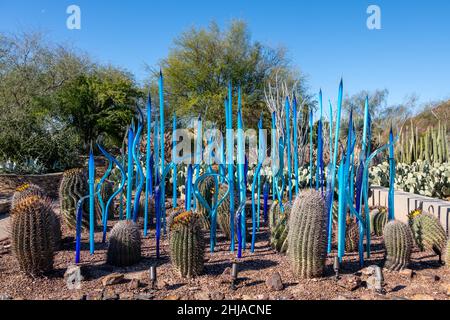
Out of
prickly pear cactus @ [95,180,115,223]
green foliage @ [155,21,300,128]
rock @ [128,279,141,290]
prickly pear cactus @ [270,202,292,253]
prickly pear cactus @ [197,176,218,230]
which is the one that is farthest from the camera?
green foliage @ [155,21,300,128]

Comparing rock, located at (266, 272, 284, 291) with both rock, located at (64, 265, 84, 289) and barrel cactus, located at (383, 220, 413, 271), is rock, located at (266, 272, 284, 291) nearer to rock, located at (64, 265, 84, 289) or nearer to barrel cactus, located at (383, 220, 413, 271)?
barrel cactus, located at (383, 220, 413, 271)

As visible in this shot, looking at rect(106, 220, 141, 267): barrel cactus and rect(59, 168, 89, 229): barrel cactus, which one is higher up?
rect(59, 168, 89, 229): barrel cactus

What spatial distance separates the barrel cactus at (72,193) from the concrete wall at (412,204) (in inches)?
142

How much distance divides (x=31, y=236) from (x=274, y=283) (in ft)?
5.83

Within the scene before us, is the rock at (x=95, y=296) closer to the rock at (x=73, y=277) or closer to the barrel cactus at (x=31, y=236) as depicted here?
the rock at (x=73, y=277)

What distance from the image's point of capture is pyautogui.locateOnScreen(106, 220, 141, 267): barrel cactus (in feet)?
11.0

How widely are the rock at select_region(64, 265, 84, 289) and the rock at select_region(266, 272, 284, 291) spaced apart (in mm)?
1323

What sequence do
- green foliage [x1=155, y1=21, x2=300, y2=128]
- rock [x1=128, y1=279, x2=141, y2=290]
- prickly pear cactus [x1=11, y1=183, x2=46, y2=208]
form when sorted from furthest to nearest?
green foliage [x1=155, y1=21, x2=300, y2=128], prickly pear cactus [x1=11, y1=183, x2=46, y2=208], rock [x1=128, y1=279, x2=141, y2=290]

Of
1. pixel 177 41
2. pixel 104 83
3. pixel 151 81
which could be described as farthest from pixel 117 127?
pixel 177 41

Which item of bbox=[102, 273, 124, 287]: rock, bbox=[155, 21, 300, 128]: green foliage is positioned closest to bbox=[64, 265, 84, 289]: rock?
bbox=[102, 273, 124, 287]: rock

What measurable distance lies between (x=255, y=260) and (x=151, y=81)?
65.0 feet

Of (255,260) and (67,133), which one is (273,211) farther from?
(67,133)

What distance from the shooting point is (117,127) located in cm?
1895

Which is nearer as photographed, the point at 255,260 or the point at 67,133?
the point at 255,260
